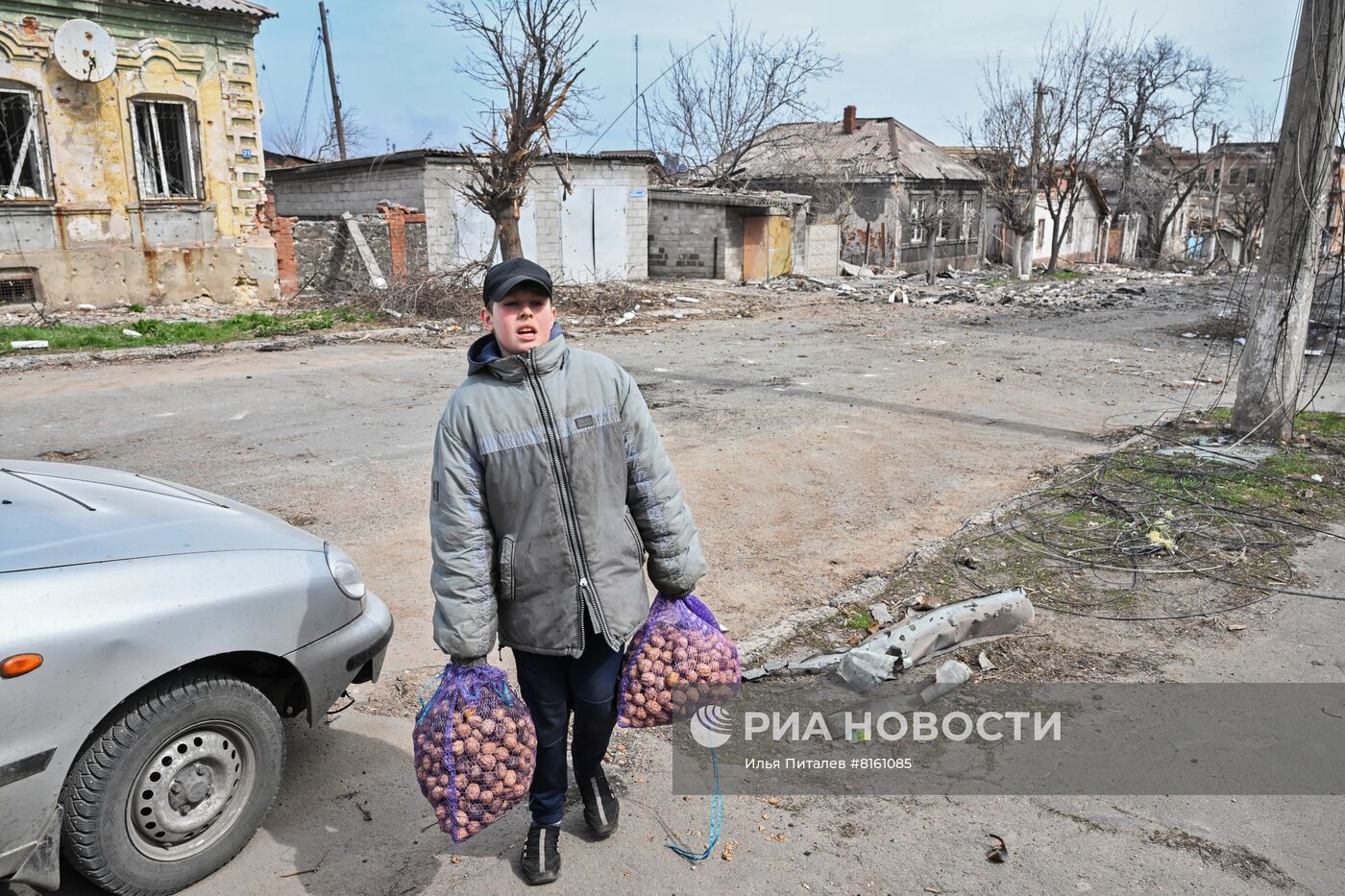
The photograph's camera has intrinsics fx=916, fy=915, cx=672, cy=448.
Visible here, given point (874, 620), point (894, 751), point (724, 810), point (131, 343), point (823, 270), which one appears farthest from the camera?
point (823, 270)

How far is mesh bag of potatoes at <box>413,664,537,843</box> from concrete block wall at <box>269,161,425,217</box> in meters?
20.0

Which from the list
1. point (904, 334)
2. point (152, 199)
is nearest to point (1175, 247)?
point (904, 334)

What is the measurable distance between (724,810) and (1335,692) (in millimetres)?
2824

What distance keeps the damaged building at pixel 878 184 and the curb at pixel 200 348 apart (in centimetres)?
2032

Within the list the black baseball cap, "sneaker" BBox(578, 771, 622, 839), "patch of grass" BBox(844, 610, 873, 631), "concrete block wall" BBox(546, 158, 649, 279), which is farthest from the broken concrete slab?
"concrete block wall" BBox(546, 158, 649, 279)

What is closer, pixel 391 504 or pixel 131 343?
pixel 391 504

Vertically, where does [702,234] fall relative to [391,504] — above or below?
above

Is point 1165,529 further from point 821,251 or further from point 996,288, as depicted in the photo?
point 821,251

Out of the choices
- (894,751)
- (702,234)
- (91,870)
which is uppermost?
(702,234)

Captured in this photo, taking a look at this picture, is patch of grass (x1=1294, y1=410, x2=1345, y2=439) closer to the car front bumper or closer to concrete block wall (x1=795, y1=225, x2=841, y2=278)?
the car front bumper

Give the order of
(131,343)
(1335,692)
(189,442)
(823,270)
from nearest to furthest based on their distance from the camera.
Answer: (1335,692), (189,442), (131,343), (823,270)

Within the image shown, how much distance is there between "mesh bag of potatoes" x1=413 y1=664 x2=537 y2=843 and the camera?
2506 mm

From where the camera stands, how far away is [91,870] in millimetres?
2424

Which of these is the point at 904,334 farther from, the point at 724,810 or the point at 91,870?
the point at 91,870
